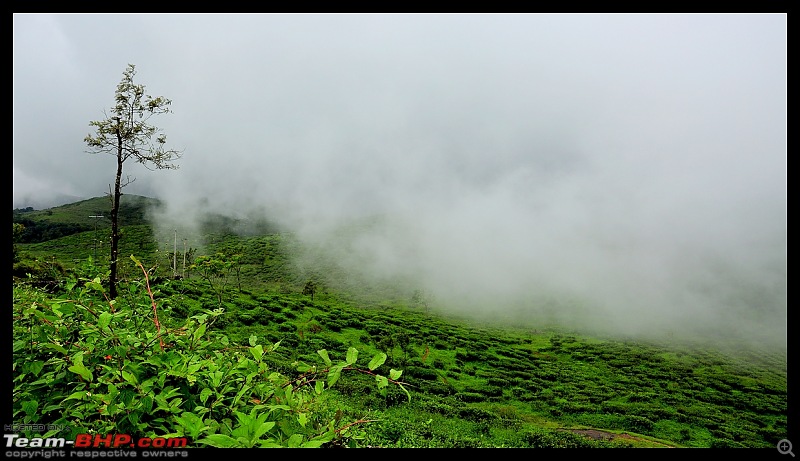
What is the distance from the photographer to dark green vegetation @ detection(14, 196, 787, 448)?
487 cm

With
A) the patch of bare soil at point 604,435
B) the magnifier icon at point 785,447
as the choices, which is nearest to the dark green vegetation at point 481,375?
the patch of bare soil at point 604,435

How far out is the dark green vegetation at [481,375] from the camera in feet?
16.0

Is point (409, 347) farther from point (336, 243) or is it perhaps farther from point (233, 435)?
point (336, 243)

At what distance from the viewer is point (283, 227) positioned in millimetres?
172500

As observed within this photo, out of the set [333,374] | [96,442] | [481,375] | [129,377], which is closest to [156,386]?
[129,377]

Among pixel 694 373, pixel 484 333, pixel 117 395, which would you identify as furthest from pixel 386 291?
pixel 117 395

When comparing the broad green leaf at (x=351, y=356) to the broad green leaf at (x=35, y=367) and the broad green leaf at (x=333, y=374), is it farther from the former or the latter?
the broad green leaf at (x=35, y=367)

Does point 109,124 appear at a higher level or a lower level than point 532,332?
higher

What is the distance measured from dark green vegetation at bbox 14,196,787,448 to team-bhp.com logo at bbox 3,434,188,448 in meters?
0.10

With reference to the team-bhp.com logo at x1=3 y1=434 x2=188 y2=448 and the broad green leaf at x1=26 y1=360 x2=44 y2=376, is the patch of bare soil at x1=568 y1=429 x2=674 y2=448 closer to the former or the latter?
the team-bhp.com logo at x1=3 y1=434 x2=188 y2=448

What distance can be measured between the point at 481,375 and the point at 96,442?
4454 cm

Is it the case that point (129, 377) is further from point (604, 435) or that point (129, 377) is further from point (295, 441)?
point (604, 435)

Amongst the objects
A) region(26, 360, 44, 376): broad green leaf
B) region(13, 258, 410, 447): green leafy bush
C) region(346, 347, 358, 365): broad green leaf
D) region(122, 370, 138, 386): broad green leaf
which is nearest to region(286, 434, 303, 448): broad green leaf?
region(13, 258, 410, 447): green leafy bush
